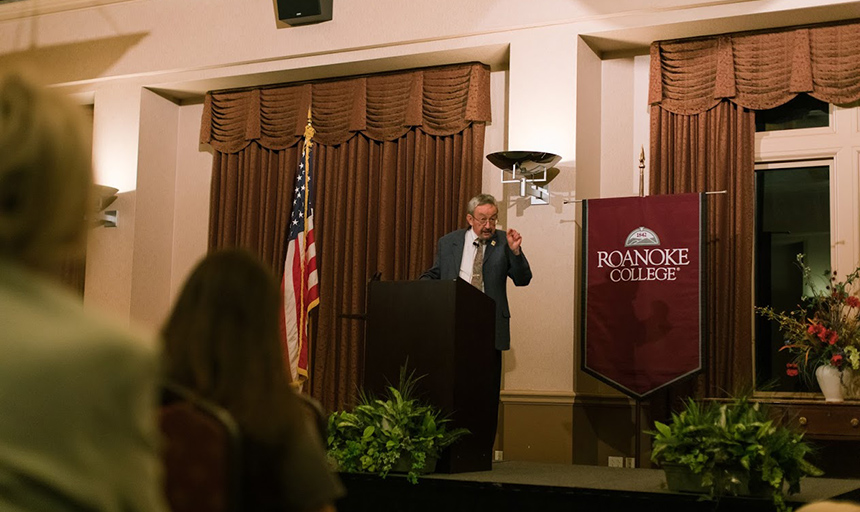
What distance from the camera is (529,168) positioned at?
677 centimetres

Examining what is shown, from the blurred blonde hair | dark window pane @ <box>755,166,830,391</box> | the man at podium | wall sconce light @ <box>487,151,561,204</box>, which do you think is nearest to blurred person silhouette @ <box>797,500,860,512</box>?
the blurred blonde hair

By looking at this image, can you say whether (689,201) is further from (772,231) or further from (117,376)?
(117,376)

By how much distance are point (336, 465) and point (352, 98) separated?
12.5ft

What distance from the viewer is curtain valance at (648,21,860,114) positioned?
21.2ft

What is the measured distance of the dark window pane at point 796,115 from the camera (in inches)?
262

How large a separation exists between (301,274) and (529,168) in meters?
1.84

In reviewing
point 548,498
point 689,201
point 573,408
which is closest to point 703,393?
point 573,408

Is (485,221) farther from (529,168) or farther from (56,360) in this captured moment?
(56,360)

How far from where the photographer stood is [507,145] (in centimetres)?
736

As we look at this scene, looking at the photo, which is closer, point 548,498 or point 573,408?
point 548,498

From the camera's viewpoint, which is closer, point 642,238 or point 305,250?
point 642,238

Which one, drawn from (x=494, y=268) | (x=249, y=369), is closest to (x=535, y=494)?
(x=494, y=268)

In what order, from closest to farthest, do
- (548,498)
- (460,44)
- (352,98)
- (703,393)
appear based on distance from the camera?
(548,498) < (703,393) < (460,44) < (352,98)

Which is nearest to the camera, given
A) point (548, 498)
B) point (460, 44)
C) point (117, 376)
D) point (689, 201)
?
point (117, 376)
